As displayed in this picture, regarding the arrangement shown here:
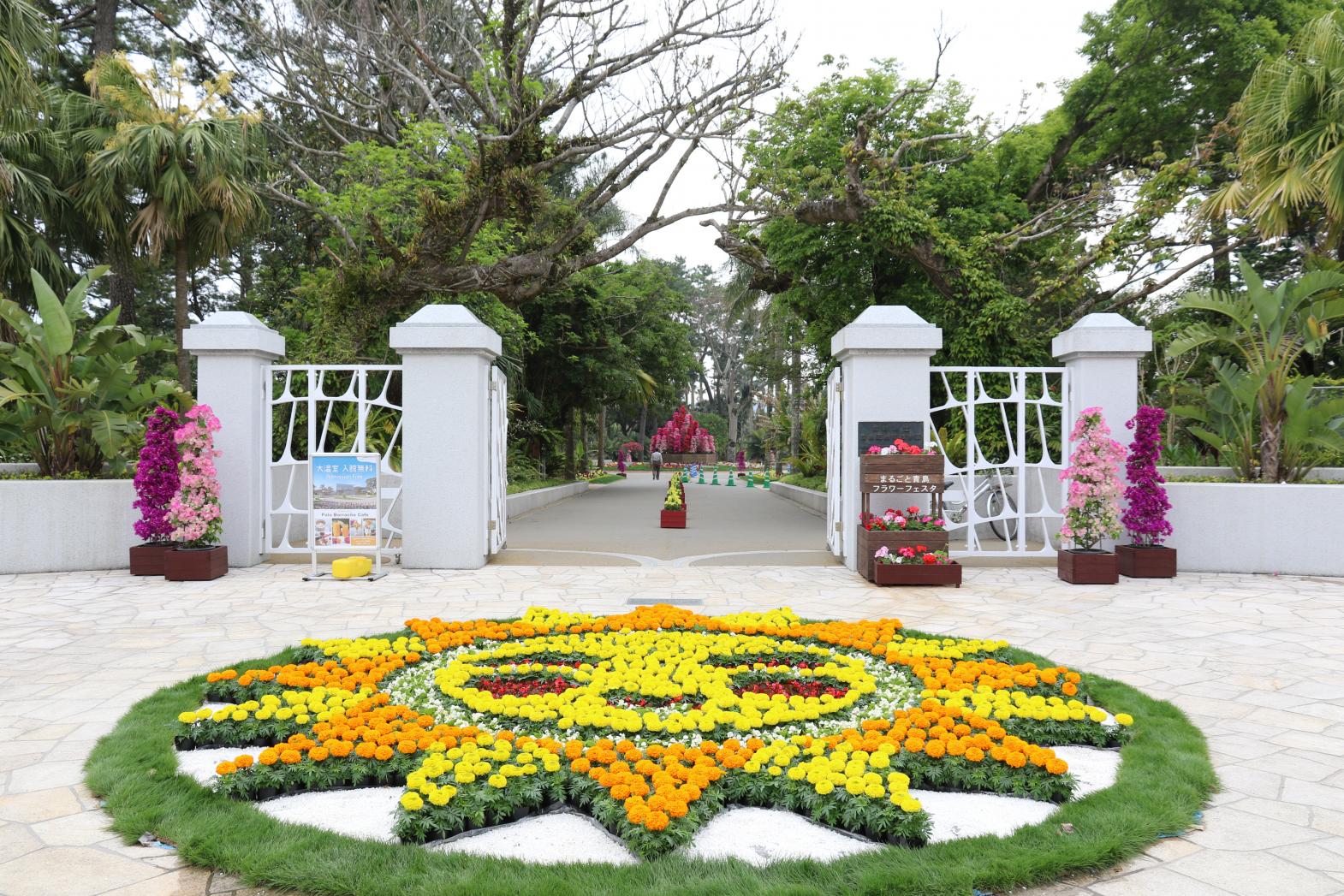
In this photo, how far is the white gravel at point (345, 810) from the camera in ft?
10.1

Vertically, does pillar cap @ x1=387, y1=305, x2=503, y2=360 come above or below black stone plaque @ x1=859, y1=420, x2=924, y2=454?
above

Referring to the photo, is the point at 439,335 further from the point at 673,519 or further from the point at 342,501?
the point at 673,519

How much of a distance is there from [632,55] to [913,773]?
15348 millimetres

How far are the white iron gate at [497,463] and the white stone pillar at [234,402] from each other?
8.62 feet

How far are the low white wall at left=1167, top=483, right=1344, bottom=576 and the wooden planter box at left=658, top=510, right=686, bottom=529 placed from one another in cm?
762

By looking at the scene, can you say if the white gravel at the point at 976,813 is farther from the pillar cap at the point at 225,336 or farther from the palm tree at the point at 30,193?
the palm tree at the point at 30,193

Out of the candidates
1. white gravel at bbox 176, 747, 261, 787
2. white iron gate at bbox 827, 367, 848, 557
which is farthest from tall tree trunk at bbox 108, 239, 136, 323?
white gravel at bbox 176, 747, 261, 787

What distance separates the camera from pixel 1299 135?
38.9ft

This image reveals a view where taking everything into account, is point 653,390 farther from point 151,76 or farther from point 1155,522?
point 1155,522

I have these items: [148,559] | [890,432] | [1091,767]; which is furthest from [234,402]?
[1091,767]

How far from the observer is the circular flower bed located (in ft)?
10.4

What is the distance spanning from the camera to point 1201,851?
290 centimetres

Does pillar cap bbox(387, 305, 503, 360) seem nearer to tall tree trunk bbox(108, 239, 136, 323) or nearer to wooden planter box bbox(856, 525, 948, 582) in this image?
wooden planter box bbox(856, 525, 948, 582)

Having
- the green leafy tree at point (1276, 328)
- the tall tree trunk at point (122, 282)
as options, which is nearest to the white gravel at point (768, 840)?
the green leafy tree at point (1276, 328)
